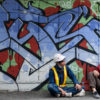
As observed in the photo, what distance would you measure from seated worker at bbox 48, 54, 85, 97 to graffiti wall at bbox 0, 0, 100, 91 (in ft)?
2.32

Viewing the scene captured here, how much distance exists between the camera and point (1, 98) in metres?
6.71

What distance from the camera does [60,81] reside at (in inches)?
269

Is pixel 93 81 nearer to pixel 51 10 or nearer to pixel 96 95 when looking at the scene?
pixel 96 95

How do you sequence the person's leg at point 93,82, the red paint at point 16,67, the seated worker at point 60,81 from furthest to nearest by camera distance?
the red paint at point 16,67 < the person's leg at point 93,82 < the seated worker at point 60,81

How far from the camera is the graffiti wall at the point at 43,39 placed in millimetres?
7484

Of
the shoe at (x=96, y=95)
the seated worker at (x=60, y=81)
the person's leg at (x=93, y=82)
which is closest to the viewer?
the seated worker at (x=60, y=81)

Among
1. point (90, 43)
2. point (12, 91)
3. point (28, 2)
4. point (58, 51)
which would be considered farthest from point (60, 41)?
point (12, 91)

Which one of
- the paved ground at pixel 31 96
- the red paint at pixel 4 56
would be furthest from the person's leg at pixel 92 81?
the red paint at pixel 4 56

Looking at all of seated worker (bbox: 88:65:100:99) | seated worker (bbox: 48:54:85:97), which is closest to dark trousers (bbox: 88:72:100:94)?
seated worker (bbox: 88:65:100:99)

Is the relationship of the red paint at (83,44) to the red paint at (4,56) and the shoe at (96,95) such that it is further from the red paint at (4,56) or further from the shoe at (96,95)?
the red paint at (4,56)

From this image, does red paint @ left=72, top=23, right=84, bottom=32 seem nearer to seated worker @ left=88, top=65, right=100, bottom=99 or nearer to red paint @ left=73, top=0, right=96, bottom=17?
red paint @ left=73, top=0, right=96, bottom=17

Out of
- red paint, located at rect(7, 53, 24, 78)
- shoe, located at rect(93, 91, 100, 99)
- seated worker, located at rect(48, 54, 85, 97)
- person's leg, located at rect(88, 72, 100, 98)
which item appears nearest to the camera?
seated worker, located at rect(48, 54, 85, 97)

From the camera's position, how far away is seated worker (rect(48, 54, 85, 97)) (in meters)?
6.66

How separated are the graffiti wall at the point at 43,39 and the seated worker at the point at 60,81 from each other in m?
0.71
